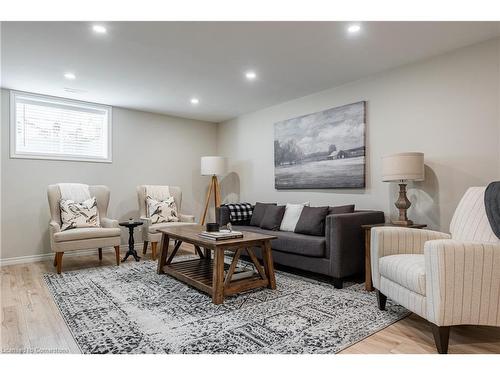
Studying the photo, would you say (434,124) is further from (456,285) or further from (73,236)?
(73,236)

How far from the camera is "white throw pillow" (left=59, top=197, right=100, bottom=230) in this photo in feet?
12.8

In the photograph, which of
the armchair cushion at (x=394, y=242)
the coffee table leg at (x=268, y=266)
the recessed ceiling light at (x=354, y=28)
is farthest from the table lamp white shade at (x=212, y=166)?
the armchair cushion at (x=394, y=242)

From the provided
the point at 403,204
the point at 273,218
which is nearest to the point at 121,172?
the point at 273,218

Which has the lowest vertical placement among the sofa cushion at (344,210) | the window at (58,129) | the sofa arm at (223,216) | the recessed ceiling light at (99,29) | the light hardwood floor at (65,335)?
the light hardwood floor at (65,335)

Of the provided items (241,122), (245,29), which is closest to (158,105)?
(241,122)

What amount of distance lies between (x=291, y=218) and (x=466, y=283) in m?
2.30

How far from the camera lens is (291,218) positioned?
13.0 ft

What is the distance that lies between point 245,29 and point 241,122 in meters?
3.07

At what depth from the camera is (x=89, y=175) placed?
4746mm

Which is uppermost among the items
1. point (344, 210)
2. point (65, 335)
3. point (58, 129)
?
point (58, 129)

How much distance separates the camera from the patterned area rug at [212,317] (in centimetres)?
188

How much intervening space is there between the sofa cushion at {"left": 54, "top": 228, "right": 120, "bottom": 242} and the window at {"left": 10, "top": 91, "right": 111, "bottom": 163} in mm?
1412

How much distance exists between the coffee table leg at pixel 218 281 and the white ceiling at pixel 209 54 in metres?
1.88

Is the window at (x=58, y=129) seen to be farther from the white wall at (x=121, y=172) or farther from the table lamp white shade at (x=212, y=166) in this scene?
the table lamp white shade at (x=212, y=166)
